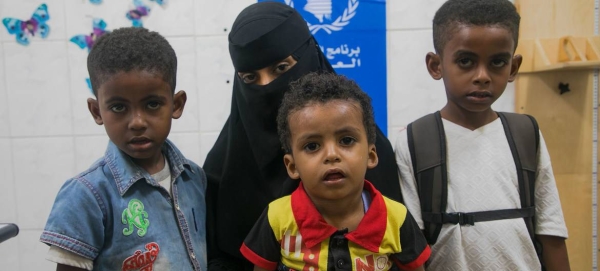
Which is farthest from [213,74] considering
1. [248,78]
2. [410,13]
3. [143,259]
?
[143,259]

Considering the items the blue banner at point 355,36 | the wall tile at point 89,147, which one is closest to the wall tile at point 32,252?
the wall tile at point 89,147

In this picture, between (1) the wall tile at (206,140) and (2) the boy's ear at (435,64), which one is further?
(1) the wall tile at (206,140)

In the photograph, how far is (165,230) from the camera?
3.51 feet

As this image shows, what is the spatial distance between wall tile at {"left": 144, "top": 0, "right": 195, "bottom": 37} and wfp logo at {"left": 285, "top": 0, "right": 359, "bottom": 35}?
1.49ft

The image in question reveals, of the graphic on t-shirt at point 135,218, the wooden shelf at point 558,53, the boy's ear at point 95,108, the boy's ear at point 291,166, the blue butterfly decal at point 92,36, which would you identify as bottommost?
the graphic on t-shirt at point 135,218

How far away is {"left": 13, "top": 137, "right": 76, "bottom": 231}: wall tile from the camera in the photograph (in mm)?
2088

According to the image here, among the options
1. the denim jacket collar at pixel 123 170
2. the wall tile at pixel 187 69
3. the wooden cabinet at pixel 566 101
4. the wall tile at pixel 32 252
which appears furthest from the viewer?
the wall tile at pixel 32 252

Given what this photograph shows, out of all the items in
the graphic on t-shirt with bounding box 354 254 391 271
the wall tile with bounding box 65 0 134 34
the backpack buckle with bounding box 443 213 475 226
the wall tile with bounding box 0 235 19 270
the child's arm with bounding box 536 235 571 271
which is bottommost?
the wall tile with bounding box 0 235 19 270

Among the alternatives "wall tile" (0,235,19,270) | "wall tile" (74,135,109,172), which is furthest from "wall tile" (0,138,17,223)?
"wall tile" (74,135,109,172)

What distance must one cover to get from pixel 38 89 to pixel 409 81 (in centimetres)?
174

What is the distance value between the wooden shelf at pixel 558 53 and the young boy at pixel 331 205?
117cm

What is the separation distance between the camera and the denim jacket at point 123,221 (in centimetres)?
95

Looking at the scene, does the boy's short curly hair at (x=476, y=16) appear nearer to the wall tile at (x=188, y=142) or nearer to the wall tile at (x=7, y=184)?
the wall tile at (x=188, y=142)

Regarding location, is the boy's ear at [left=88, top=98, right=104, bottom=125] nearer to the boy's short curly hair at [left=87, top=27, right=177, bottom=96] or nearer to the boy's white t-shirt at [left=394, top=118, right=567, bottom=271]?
the boy's short curly hair at [left=87, top=27, right=177, bottom=96]
